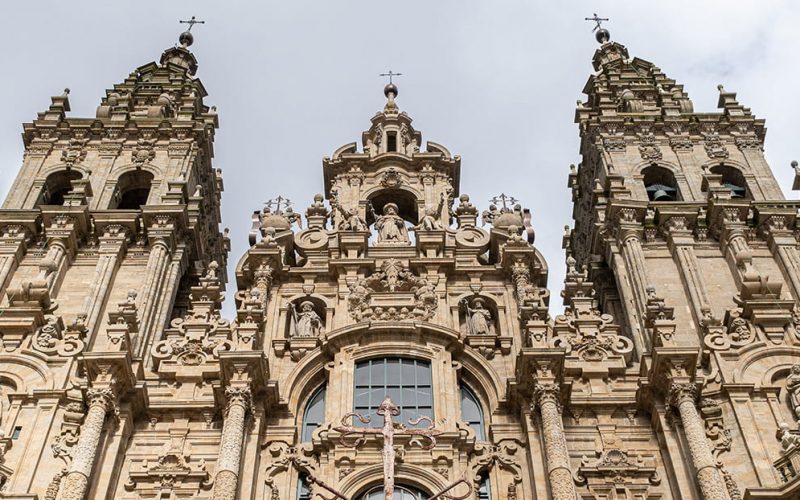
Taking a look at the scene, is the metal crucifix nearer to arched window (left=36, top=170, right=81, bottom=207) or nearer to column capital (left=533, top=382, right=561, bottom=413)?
column capital (left=533, top=382, right=561, bottom=413)

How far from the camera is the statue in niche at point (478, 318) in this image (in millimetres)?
22719

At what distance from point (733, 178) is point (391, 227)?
9.25m

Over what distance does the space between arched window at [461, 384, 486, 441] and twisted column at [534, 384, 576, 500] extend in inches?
59.1

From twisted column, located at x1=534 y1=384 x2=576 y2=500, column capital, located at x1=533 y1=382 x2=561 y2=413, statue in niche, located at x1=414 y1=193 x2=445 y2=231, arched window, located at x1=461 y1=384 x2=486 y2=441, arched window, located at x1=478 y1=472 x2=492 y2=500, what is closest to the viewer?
twisted column, located at x1=534 y1=384 x2=576 y2=500

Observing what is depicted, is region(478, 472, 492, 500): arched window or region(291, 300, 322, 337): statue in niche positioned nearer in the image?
region(478, 472, 492, 500): arched window

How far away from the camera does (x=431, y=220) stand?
25594 millimetres

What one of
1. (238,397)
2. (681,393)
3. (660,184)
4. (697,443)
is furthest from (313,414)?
(660,184)

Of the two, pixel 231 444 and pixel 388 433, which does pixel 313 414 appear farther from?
pixel 388 433

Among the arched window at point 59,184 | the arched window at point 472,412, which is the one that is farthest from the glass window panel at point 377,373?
the arched window at point 59,184

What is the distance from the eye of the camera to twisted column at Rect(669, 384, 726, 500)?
1764 cm

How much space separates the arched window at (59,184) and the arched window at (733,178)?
1614 cm

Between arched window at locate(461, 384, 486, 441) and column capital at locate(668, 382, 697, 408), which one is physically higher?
arched window at locate(461, 384, 486, 441)

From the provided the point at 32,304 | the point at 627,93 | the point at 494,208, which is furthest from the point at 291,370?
the point at 627,93

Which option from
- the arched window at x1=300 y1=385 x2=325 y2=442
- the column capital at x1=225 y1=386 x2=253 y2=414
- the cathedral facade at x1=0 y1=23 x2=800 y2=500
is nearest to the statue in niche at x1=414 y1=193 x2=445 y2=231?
the cathedral facade at x1=0 y1=23 x2=800 y2=500
